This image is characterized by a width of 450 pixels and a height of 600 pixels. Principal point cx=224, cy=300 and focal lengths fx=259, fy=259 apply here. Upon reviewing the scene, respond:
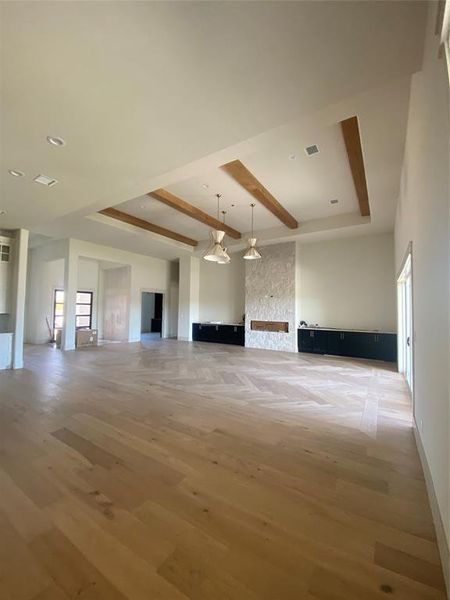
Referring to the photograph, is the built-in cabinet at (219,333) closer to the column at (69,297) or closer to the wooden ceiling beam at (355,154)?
the column at (69,297)

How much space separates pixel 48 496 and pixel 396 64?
418cm

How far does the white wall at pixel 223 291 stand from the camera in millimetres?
10062

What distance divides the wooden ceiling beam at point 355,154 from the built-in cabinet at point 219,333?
5640 millimetres

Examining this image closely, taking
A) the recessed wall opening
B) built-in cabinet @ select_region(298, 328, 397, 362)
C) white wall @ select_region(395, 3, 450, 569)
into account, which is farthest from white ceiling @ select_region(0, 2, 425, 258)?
the recessed wall opening

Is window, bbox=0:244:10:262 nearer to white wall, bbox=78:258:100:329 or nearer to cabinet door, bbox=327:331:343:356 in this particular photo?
white wall, bbox=78:258:100:329

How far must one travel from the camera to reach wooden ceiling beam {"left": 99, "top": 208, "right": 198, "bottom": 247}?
22.2 ft

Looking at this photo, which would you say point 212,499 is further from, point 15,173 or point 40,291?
point 40,291

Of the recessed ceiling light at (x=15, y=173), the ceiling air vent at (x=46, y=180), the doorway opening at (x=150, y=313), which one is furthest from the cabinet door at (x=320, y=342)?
the doorway opening at (x=150, y=313)

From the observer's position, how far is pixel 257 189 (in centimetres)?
533

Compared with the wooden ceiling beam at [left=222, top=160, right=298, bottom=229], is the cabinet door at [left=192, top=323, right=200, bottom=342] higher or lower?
lower

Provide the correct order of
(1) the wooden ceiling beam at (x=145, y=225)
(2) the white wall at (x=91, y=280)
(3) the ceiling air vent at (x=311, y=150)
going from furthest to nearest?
1. (2) the white wall at (x=91, y=280)
2. (1) the wooden ceiling beam at (x=145, y=225)
3. (3) the ceiling air vent at (x=311, y=150)

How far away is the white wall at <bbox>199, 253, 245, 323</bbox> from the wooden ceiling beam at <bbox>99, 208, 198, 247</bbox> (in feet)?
5.00

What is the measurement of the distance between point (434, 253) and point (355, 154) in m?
3.06

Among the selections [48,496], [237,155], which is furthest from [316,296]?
[48,496]
